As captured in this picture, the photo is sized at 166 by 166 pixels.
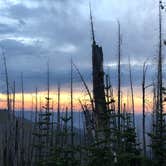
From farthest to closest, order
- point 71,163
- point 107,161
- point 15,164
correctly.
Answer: point 15,164, point 71,163, point 107,161

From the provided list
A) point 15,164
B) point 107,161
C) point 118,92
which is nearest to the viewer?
point 107,161

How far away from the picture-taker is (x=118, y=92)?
1397 cm

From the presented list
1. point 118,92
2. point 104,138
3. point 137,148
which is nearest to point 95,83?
point 104,138

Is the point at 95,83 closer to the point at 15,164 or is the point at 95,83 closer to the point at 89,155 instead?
the point at 89,155

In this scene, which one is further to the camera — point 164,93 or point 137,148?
point 164,93

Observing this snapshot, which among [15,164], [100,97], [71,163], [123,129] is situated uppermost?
[100,97]

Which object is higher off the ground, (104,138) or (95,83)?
(95,83)

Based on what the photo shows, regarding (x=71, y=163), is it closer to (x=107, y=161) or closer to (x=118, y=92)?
(x=107, y=161)

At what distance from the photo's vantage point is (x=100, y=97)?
812 cm

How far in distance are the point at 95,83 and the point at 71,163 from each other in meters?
1.54

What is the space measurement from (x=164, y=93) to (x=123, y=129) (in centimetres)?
119

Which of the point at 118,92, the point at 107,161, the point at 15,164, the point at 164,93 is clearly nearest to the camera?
the point at 107,161

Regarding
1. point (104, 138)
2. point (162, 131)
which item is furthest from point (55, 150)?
point (162, 131)

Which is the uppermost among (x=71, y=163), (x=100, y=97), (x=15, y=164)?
(x=100, y=97)
